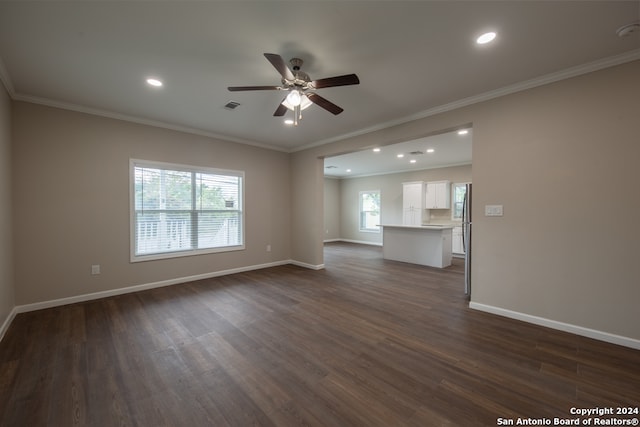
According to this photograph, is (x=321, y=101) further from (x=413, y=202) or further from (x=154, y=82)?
(x=413, y=202)

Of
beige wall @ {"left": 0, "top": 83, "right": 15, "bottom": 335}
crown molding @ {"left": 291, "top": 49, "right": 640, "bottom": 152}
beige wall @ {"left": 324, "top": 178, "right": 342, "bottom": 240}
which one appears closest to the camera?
crown molding @ {"left": 291, "top": 49, "right": 640, "bottom": 152}

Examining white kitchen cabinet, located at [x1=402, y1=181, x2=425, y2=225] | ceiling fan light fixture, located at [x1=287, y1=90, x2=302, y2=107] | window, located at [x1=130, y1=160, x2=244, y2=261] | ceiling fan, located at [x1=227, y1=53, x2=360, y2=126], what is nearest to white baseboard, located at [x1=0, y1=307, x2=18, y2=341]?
window, located at [x1=130, y1=160, x2=244, y2=261]

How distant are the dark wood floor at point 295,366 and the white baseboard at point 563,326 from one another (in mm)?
98

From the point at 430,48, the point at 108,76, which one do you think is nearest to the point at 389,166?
the point at 430,48

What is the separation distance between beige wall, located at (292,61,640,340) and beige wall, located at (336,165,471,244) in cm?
496

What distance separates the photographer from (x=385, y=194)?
947cm

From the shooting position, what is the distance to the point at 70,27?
6.73ft

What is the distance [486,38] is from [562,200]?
188cm

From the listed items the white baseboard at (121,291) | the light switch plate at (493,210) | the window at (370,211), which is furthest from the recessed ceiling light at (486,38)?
the window at (370,211)

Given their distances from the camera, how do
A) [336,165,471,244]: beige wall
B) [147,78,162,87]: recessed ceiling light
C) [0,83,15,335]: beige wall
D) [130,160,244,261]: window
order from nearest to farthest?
[0,83,15,335]: beige wall
[147,78,162,87]: recessed ceiling light
[130,160,244,261]: window
[336,165,471,244]: beige wall

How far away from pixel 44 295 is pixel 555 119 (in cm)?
658

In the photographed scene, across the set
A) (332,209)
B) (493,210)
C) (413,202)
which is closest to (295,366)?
(493,210)

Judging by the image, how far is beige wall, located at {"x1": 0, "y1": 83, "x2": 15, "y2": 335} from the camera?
2.77m

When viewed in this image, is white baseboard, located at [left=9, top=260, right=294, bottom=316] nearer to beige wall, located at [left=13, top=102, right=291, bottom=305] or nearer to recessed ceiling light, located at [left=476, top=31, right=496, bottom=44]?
beige wall, located at [left=13, top=102, right=291, bottom=305]
